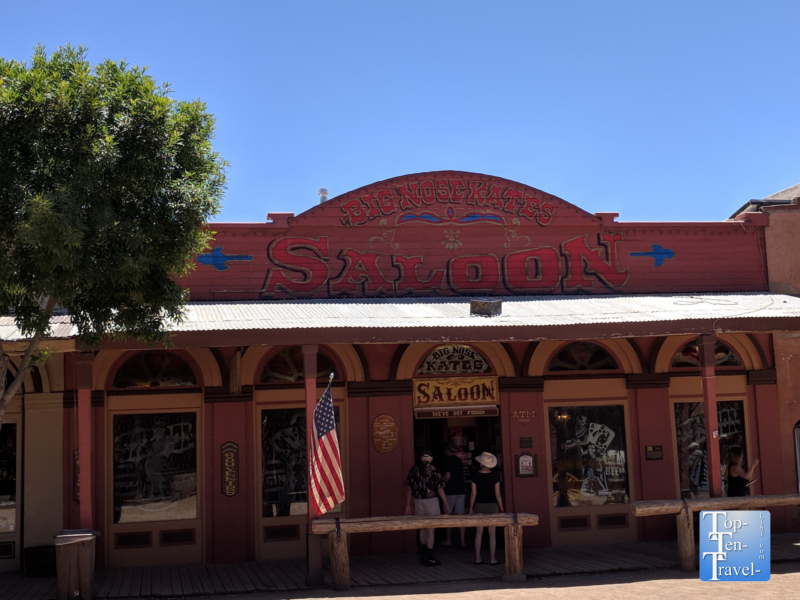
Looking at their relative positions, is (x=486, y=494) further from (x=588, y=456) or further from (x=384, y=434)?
(x=588, y=456)

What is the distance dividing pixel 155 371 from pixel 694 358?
8415 millimetres

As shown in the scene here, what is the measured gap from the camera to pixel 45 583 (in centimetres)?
1015

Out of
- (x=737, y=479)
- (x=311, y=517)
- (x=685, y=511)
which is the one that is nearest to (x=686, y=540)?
(x=685, y=511)

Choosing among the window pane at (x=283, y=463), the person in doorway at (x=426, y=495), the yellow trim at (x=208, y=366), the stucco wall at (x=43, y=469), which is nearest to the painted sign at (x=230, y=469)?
the window pane at (x=283, y=463)

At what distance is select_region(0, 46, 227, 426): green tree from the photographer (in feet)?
26.1

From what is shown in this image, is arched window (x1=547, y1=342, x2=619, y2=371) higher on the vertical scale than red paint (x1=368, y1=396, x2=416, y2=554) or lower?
higher

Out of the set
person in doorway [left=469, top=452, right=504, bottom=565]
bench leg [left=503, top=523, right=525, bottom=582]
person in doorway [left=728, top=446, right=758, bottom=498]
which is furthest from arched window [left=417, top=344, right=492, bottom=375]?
person in doorway [left=728, top=446, right=758, bottom=498]

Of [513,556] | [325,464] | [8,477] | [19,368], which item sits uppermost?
[19,368]

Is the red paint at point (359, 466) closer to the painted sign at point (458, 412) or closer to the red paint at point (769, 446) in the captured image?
the painted sign at point (458, 412)

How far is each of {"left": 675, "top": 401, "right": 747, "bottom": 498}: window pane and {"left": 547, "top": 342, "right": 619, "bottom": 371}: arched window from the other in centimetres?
133

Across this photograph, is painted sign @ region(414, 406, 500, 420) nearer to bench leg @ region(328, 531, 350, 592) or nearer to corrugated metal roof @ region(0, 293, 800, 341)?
corrugated metal roof @ region(0, 293, 800, 341)

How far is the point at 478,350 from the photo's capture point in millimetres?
12477

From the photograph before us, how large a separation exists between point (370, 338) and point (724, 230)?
717 centimetres

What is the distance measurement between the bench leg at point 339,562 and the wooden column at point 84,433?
2872 millimetres
